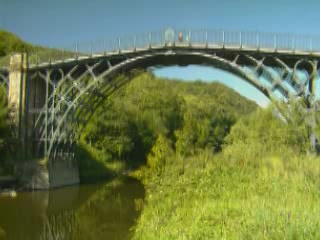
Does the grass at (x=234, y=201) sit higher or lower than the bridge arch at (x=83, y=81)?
lower

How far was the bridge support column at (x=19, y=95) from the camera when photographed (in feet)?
108

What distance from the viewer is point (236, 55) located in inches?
1163

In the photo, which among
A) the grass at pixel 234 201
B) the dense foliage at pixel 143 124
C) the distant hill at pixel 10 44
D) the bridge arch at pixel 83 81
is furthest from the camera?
the distant hill at pixel 10 44

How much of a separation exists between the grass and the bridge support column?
15064mm

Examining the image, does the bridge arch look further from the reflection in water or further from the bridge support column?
the reflection in water

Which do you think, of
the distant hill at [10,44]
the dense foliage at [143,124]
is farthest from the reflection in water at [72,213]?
the distant hill at [10,44]

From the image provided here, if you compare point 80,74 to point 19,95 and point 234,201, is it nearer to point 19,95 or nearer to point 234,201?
point 19,95

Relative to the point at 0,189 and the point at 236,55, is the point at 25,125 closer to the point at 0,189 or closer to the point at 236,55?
the point at 0,189

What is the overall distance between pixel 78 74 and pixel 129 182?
11186mm

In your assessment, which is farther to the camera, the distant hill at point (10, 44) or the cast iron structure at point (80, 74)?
the distant hill at point (10, 44)

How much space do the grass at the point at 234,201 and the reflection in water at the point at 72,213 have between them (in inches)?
127

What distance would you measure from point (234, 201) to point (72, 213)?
13.3m

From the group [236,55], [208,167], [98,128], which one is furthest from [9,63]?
[208,167]

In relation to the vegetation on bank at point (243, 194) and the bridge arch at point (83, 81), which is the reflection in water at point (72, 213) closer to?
the vegetation on bank at point (243, 194)
